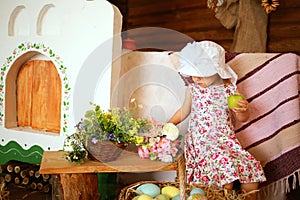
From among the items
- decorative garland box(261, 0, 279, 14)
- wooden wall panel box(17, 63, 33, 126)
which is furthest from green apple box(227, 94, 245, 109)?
wooden wall panel box(17, 63, 33, 126)

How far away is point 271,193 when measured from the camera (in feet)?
6.49

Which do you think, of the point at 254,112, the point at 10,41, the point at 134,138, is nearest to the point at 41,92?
the point at 10,41

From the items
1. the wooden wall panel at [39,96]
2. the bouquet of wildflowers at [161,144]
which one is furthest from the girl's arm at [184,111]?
the wooden wall panel at [39,96]

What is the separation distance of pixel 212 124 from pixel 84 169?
62 cm

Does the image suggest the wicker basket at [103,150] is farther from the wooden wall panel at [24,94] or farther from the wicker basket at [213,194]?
the wooden wall panel at [24,94]

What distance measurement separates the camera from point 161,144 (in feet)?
6.16

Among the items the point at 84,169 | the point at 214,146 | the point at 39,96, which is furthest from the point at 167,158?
the point at 39,96

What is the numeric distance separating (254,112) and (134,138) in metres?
0.60

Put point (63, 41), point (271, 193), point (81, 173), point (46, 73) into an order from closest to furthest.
A: 1. point (81, 173)
2. point (271, 193)
3. point (63, 41)
4. point (46, 73)

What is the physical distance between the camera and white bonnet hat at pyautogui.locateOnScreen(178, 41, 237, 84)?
6.09 ft

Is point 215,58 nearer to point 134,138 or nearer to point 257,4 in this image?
point 134,138

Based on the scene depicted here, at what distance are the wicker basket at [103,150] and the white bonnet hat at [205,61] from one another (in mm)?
484

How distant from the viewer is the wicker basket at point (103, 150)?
180 centimetres

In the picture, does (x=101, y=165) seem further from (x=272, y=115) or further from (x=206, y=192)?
(x=272, y=115)
